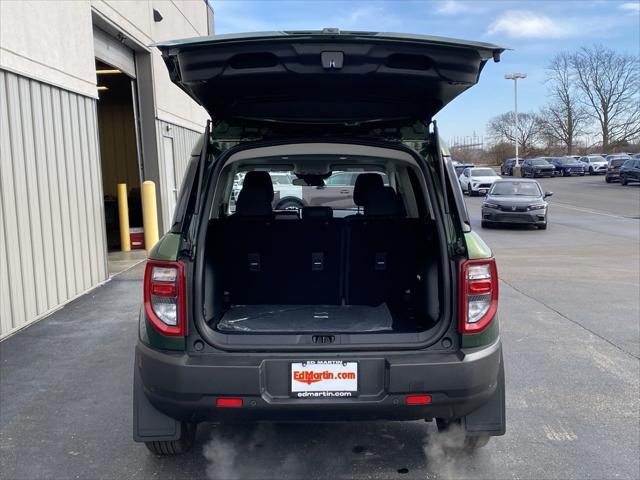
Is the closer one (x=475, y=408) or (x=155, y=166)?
(x=475, y=408)

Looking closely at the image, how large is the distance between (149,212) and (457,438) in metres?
9.56

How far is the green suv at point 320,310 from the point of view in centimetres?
274

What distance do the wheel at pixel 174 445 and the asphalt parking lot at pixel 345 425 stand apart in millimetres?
65

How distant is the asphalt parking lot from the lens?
329 centimetres

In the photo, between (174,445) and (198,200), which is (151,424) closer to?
(174,445)

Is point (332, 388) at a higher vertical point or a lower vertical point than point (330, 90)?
lower

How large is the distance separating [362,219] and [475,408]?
1400 mm

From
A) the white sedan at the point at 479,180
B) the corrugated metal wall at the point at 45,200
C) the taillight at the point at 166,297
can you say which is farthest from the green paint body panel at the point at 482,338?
the white sedan at the point at 479,180

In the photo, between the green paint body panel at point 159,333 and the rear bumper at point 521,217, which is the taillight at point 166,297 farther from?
the rear bumper at point 521,217

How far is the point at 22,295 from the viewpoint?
627 centimetres

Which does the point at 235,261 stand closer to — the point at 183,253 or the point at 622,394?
the point at 183,253

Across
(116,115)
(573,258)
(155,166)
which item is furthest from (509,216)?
(116,115)

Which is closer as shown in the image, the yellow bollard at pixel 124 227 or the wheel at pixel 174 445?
the wheel at pixel 174 445

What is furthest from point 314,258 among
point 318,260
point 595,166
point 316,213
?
point 595,166
